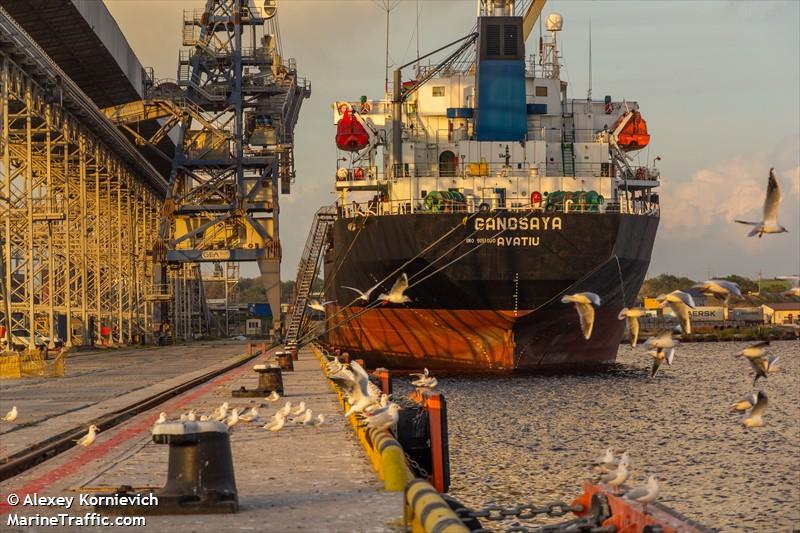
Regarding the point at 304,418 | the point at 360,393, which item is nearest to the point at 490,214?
the point at 304,418

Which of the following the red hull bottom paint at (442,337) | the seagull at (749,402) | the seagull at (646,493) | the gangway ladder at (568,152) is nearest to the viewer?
the seagull at (646,493)

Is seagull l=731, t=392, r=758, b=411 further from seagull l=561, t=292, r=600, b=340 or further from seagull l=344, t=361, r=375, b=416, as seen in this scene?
seagull l=344, t=361, r=375, b=416

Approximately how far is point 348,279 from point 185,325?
58701 millimetres

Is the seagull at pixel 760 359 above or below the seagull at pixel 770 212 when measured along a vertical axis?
below

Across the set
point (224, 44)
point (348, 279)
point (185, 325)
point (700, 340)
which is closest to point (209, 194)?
point (224, 44)

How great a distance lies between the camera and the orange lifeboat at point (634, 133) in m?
53.4

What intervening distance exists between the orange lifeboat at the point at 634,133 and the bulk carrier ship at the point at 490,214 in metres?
0.07

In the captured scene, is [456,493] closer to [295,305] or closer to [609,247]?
[609,247]

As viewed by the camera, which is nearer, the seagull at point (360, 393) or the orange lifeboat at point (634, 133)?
the seagull at point (360, 393)

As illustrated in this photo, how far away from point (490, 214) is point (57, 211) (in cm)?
2857

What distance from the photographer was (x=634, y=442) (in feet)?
90.2

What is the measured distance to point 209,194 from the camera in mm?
76938

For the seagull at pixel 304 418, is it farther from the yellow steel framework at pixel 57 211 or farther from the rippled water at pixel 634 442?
the yellow steel framework at pixel 57 211

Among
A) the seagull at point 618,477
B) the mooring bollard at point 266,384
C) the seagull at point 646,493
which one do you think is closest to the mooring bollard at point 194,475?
the seagull at point 646,493
